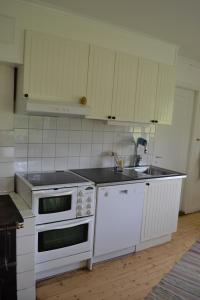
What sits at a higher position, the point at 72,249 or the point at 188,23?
the point at 188,23

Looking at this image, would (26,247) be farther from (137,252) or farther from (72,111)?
(137,252)

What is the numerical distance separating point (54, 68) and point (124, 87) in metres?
0.82

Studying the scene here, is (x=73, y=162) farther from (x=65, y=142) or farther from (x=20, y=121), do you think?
(x=20, y=121)

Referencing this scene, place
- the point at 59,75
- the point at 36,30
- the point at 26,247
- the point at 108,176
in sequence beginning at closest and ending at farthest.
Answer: the point at 26,247 → the point at 36,30 → the point at 59,75 → the point at 108,176

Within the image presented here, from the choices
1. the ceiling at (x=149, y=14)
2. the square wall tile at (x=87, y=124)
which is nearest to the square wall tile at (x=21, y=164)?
the square wall tile at (x=87, y=124)

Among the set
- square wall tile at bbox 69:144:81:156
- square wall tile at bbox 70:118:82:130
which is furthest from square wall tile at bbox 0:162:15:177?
square wall tile at bbox 70:118:82:130

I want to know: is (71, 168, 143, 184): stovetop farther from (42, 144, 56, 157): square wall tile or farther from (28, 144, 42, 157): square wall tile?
(28, 144, 42, 157): square wall tile

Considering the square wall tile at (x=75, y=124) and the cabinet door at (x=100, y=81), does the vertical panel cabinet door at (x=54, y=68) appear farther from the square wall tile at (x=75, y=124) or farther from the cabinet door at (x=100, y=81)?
the square wall tile at (x=75, y=124)

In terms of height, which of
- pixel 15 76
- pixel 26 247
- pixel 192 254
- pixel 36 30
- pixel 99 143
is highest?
pixel 36 30

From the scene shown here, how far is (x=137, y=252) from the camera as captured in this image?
2.89 meters

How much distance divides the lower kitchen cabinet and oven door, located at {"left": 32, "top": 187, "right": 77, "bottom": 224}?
925mm

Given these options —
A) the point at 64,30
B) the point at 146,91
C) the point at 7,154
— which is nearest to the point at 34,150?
the point at 7,154

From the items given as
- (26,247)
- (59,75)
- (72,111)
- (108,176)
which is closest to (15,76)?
(59,75)

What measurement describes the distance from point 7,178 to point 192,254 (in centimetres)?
226
